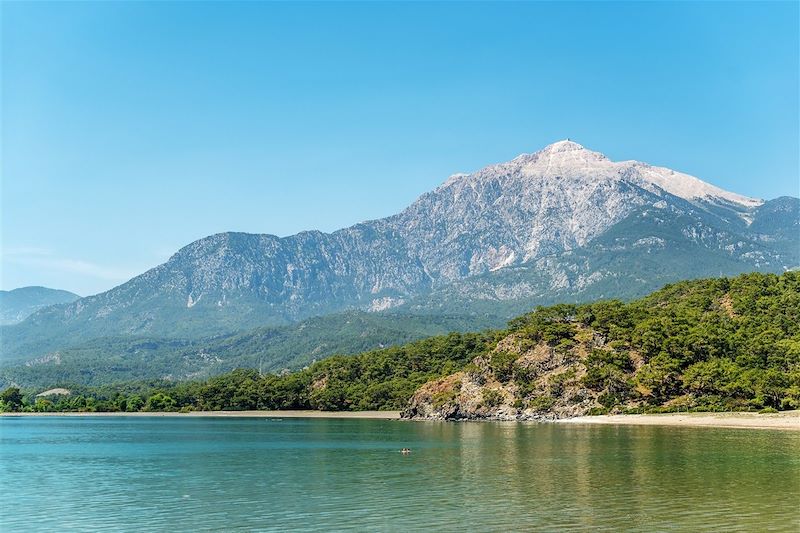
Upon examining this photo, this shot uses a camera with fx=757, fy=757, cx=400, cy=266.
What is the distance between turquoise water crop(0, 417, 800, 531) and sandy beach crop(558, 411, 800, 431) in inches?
781

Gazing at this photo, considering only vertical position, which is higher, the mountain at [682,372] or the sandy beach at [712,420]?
the mountain at [682,372]

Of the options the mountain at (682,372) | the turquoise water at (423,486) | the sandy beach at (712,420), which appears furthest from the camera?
the mountain at (682,372)

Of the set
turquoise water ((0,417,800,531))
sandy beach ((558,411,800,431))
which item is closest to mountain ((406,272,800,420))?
sandy beach ((558,411,800,431))

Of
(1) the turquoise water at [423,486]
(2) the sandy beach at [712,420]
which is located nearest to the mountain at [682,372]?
(2) the sandy beach at [712,420]

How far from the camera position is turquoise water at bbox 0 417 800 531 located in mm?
51281

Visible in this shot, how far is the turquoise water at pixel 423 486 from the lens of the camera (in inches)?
2019

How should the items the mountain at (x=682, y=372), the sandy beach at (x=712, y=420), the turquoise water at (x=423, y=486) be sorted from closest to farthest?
the turquoise water at (x=423, y=486) → the sandy beach at (x=712, y=420) → the mountain at (x=682, y=372)

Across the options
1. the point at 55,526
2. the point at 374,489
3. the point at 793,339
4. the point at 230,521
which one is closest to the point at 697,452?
the point at 374,489

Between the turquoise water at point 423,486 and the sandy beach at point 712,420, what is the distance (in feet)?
65.1

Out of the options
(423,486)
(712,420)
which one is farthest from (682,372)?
(423,486)

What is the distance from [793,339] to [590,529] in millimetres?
148223

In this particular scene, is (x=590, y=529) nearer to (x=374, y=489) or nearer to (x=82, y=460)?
(x=374, y=489)

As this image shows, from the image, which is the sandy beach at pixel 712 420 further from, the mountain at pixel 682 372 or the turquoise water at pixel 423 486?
the turquoise water at pixel 423 486

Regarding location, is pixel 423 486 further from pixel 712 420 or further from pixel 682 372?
pixel 682 372
